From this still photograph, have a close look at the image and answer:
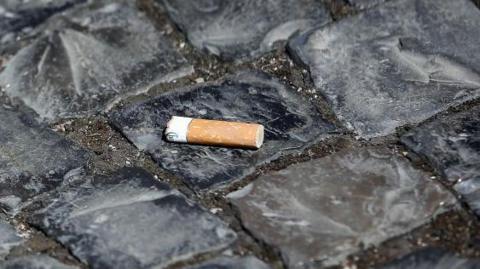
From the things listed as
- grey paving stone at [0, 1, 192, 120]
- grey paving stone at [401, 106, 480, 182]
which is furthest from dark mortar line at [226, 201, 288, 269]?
grey paving stone at [0, 1, 192, 120]

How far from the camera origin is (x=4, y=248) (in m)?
2.22

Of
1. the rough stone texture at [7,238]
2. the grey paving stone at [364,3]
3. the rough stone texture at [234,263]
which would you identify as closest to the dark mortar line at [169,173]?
the rough stone texture at [234,263]

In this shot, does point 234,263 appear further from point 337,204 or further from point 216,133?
point 216,133

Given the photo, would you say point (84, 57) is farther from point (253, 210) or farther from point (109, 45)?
point (253, 210)

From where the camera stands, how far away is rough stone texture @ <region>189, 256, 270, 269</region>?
207 cm

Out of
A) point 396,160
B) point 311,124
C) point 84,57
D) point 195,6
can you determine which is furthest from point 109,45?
point 396,160

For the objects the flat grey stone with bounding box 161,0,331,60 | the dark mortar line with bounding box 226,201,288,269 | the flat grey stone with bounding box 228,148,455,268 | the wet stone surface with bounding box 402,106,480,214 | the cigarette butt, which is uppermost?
the flat grey stone with bounding box 161,0,331,60

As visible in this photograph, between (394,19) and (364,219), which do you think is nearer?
(364,219)

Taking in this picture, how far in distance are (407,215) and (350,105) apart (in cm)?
44

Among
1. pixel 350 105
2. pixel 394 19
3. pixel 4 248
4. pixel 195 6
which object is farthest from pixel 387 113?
pixel 4 248

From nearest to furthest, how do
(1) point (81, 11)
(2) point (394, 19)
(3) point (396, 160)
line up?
(3) point (396, 160)
(2) point (394, 19)
(1) point (81, 11)

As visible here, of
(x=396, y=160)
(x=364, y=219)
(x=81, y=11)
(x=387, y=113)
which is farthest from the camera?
(x=81, y=11)

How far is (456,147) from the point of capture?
2334mm

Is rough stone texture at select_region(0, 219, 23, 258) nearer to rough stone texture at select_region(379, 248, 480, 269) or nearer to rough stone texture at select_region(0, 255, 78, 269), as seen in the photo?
rough stone texture at select_region(0, 255, 78, 269)
